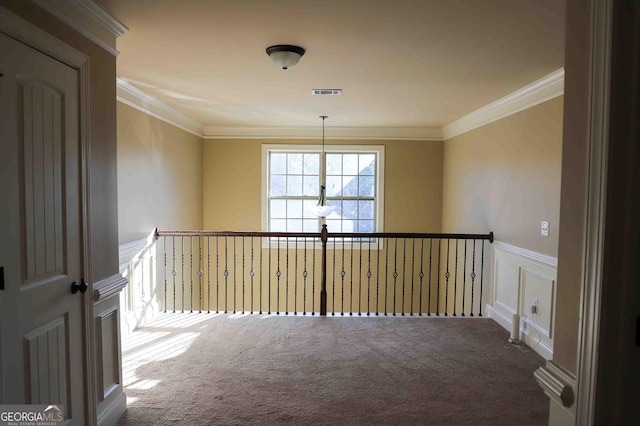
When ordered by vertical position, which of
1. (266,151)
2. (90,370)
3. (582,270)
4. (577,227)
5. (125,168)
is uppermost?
Result: (266,151)

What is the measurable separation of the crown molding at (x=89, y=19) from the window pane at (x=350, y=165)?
4.57 m

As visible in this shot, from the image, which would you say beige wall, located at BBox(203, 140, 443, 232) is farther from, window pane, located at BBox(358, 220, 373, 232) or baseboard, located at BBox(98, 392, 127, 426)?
baseboard, located at BBox(98, 392, 127, 426)

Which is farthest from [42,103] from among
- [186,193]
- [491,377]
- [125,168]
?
[186,193]

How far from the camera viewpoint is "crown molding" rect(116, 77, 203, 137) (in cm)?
372

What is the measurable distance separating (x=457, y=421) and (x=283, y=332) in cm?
193

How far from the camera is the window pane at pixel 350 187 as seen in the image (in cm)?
671

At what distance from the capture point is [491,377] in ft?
9.88

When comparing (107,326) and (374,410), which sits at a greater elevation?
(107,326)

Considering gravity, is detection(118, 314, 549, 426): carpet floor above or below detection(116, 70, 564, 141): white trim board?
below

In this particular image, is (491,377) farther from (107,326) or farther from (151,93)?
(151,93)

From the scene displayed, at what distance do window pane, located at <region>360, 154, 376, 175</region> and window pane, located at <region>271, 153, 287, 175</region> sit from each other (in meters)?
1.33

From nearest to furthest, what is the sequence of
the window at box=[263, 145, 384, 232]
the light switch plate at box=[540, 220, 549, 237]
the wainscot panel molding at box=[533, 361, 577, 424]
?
the wainscot panel molding at box=[533, 361, 577, 424] < the light switch plate at box=[540, 220, 549, 237] < the window at box=[263, 145, 384, 232]

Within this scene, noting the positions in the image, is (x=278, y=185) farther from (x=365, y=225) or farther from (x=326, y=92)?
(x=326, y=92)

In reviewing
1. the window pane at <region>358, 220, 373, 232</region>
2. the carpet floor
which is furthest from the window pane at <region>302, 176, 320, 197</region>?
the carpet floor
